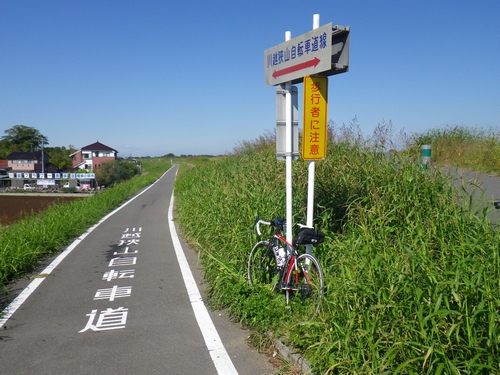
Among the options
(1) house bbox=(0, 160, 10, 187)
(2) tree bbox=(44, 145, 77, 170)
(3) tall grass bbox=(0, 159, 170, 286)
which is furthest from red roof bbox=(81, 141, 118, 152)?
(3) tall grass bbox=(0, 159, 170, 286)

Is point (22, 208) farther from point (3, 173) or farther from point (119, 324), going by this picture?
point (3, 173)

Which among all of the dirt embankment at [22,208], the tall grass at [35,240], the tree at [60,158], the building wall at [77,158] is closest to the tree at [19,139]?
the tree at [60,158]

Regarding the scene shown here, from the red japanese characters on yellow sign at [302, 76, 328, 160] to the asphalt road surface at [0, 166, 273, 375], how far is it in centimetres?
216

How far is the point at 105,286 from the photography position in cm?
616

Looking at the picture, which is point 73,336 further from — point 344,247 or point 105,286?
point 344,247

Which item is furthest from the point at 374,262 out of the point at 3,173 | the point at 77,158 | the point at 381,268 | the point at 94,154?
the point at 77,158

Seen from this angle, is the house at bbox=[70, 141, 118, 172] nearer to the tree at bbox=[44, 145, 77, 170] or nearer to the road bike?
the tree at bbox=[44, 145, 77, 170]

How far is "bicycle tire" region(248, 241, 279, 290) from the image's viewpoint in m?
5.18

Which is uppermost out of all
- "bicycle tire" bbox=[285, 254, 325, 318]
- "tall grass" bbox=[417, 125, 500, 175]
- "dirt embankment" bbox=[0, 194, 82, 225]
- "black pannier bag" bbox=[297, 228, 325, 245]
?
"tall grass" bbox=[417, 125, 500, 175]

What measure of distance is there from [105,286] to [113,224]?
260 inches

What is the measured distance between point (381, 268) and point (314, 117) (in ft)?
6.27

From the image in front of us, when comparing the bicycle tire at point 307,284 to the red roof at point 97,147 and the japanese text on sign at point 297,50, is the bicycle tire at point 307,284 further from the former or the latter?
the red roof at point 97,147

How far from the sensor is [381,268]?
346 cm

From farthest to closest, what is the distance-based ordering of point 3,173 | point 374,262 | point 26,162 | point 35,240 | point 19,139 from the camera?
point 19,139, point 26,162, point 3,173, point 35,240, point 374,262
